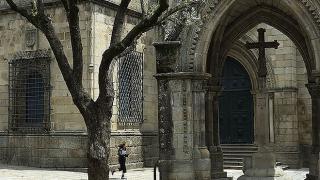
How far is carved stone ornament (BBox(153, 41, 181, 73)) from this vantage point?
11.3m

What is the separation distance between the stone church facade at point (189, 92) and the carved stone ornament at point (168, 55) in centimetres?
2

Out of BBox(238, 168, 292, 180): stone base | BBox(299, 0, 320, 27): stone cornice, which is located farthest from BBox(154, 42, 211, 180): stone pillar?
BBox(299, 0, 320, 27): stone cornice

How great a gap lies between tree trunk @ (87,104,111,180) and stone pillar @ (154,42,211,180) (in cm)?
207

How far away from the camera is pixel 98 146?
9.38m

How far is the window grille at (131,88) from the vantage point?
20.3 m

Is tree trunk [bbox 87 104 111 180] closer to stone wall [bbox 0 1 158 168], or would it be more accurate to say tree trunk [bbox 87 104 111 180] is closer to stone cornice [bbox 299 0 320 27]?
stone cornice [bbox 299 0 320 27]

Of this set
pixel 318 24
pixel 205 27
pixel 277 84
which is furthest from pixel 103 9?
pixel 318 24

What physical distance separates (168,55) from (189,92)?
0.88m

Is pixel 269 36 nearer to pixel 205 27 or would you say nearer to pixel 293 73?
pixel 293 73

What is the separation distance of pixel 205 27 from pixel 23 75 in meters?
10.6

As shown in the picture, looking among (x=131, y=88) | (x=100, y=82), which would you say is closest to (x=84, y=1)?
(x=131, y=88)

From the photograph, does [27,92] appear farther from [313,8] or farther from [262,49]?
[313,8]

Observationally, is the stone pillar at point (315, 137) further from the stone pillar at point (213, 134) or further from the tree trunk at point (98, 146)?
the tree trunk at point (98, 146)

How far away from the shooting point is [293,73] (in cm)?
2123
